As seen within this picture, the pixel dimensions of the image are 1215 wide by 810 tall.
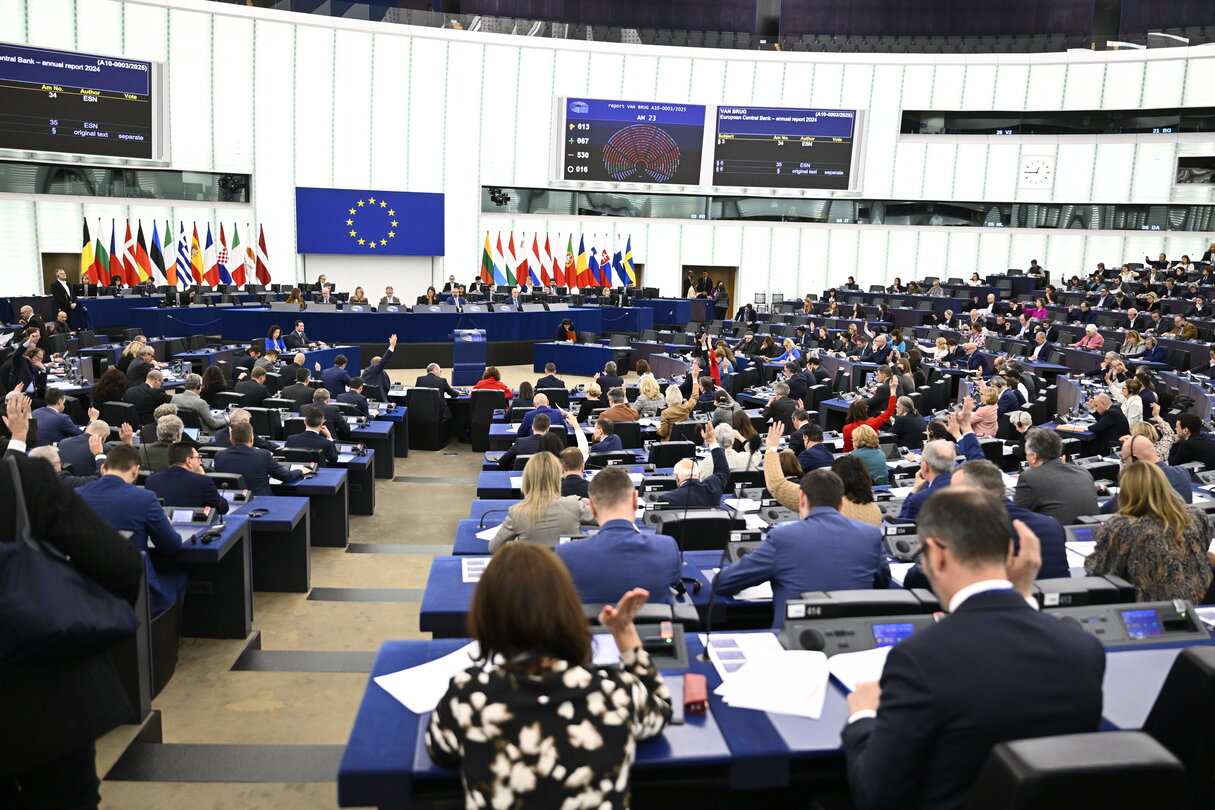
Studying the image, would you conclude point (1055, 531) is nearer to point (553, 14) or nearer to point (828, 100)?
point (828, 100)

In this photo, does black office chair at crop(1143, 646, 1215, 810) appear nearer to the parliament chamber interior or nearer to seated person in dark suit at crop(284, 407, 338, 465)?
the parliament chamber interior

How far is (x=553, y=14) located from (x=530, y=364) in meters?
12.9

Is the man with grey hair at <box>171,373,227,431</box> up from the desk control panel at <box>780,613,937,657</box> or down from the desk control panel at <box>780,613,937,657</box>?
down

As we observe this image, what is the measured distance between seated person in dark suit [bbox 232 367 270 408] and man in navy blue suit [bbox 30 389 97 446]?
99.4 inches

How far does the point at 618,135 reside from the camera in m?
23.3

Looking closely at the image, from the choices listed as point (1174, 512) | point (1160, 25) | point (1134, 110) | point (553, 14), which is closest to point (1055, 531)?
point (1174, 512)

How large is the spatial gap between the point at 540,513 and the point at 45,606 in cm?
255

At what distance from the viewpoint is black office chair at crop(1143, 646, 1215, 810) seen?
1.97 meters

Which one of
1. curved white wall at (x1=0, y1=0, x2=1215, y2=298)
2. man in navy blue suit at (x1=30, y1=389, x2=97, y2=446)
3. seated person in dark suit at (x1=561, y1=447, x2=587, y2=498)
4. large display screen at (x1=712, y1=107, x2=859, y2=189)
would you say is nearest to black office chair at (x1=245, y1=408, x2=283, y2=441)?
man in navy blue suit at (x1=30, y1=389, x2=97, y2=446)

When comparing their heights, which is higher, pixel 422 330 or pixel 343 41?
pixel 343 41

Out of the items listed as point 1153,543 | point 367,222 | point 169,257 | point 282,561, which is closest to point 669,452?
point 282,561

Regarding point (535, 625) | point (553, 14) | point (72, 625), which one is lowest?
point (72, 625)

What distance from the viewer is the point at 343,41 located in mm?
22422

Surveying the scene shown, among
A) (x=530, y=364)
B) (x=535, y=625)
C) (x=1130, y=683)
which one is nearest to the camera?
(x=535, y=625)
